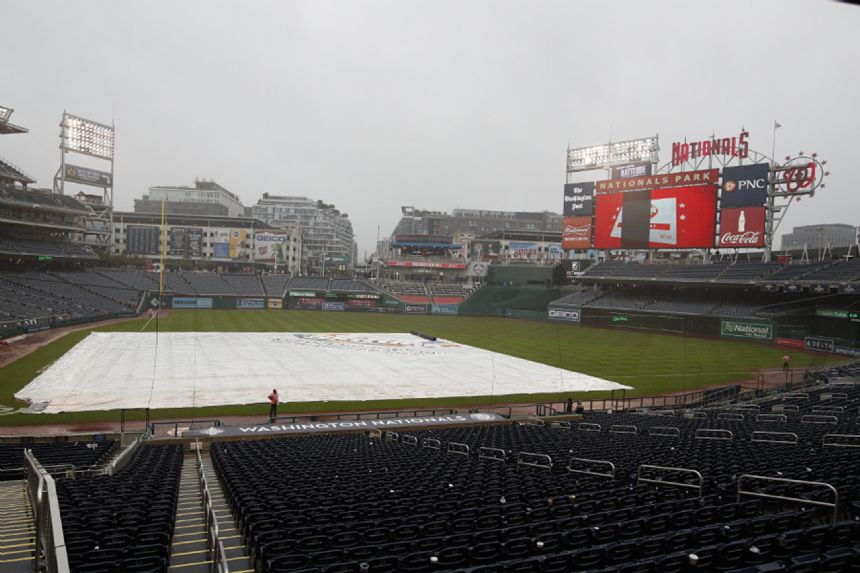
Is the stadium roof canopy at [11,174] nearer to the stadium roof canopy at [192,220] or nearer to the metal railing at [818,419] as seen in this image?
the stadium roof canopy at [192,220]

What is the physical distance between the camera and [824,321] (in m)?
57.7

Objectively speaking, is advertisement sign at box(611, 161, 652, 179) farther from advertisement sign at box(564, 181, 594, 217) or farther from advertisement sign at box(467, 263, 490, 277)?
advertisement sign at box(467, 263, 490, 277)

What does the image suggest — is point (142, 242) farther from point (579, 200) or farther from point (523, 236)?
point (523, 236)

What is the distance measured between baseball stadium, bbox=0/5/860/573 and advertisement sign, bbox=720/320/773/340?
0.25 m

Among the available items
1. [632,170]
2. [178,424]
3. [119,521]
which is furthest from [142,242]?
[119,521]

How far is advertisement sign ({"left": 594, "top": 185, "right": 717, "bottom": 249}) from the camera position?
70.6 metres

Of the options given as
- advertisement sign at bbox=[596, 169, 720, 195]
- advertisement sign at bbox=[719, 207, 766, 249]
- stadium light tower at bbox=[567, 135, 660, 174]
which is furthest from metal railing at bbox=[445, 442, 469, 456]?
stadium light tower at bbox=[567, 135, 660, 174]

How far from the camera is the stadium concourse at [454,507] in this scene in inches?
236

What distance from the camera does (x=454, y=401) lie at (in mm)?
31312

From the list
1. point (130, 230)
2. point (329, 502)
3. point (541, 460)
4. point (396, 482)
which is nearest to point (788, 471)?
point (541, 460)

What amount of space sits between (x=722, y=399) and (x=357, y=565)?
31.1 metres

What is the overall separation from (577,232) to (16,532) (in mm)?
83021

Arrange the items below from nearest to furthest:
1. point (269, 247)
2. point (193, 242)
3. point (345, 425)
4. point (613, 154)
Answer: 1. point (345, 425)
2. point (613, 154)
3. point (193, 242)
4. point (269, 247)

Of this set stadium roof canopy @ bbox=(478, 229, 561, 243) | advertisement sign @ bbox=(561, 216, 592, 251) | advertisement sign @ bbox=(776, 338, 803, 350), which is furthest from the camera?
stadium roof canopy @ bbox=(478, 229, 561, 243)
